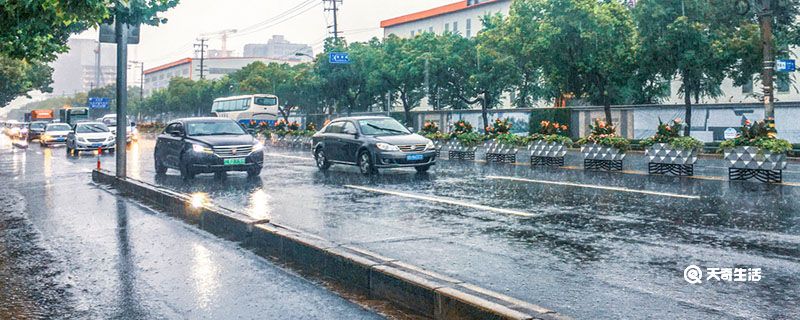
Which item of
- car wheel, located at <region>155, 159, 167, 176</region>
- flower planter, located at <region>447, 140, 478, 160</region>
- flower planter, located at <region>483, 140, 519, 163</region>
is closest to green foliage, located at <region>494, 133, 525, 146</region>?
flower planter, located at <region>483, 140, 519, 163</region>

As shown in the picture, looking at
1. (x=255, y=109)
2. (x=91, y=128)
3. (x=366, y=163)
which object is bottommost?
(x=366, y=163)

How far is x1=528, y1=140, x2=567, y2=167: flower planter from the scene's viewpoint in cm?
2125

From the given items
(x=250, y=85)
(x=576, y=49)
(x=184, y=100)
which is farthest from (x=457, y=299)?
(x=184, y=100)

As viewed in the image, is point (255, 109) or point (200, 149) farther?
point (255, 109)

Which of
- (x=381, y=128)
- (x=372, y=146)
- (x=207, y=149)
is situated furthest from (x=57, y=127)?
(x=372, y=146)

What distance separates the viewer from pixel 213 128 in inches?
752

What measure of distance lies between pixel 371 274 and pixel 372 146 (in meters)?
11.8

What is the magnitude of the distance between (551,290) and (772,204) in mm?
7039

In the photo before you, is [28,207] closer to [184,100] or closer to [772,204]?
[772,204]

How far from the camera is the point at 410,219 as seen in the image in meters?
10.0

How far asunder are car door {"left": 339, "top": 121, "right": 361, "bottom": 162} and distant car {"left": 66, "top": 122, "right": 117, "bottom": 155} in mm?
16813

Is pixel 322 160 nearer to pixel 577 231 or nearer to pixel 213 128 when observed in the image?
pixel 213 128

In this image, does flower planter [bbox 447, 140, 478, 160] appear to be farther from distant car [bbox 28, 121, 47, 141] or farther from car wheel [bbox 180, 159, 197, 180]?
distant car [bbox 28, 121, 47, 141]

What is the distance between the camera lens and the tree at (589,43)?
37.1 m
